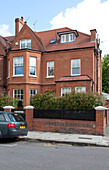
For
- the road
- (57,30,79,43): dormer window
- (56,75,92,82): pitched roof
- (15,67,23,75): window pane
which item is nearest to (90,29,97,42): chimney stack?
(57,30,79,43): dormer window

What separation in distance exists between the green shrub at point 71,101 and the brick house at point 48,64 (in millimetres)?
5838


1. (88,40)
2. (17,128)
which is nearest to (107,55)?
(88,40)

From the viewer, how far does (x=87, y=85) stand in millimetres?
17922

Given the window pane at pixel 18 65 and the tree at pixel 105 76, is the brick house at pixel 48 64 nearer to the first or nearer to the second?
the window pane at pixel 18 65

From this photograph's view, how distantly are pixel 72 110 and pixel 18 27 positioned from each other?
1606cm

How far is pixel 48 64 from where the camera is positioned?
21344mm

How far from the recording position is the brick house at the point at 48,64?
19.4m

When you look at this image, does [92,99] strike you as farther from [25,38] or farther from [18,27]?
[18,27]

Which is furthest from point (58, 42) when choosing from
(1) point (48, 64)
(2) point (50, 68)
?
(2) point (50, 68)

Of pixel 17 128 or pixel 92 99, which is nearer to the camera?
pixel 17 128

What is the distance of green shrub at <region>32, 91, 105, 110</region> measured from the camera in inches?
465

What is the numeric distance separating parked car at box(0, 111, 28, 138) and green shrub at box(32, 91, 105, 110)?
333 cm

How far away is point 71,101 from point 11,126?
4.35 m

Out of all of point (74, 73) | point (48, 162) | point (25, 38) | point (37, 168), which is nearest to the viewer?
point (37, 168)
